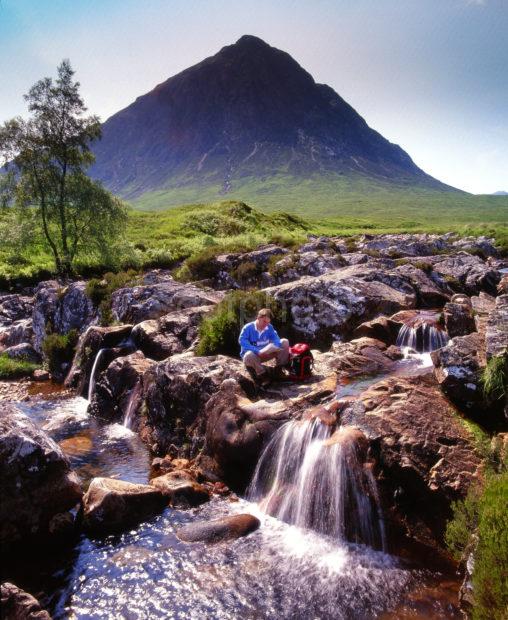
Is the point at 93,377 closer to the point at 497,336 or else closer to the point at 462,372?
the point at 462,372

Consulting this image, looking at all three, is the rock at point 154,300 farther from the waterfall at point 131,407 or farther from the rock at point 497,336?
the rock at point 497,336

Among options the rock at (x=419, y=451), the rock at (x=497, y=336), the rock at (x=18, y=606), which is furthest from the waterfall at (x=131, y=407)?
the rock at (x=497, y=336)

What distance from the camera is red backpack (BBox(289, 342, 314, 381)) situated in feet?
45.6

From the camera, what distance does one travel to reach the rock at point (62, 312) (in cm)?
2531

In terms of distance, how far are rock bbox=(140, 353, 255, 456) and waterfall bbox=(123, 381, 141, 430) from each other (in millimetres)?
954

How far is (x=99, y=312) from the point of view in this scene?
82.2ft

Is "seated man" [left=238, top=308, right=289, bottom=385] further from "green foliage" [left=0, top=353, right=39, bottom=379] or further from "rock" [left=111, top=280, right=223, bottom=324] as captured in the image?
"green foliage" [left=0, top=353, right=39, bottom=379]

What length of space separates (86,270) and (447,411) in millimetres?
33358

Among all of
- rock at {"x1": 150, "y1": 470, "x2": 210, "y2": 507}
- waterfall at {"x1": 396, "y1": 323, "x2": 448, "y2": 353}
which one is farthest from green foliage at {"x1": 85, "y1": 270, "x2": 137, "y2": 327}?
waterfall at {"x1": 396, "y1": 323, "x2": 448, "y2": 353}

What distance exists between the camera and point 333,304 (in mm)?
20578

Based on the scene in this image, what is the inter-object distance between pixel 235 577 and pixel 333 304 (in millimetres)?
14250

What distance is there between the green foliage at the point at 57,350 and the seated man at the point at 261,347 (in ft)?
45.6

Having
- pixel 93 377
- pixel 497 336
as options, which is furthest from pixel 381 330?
pixel 93 377

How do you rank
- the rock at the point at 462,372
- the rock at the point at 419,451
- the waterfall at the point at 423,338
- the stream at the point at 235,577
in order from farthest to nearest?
the waterfall at the point at 423,338, the rock at the point at 462,372, the rock at the point at 419,451, the stream at the point at 235,577
